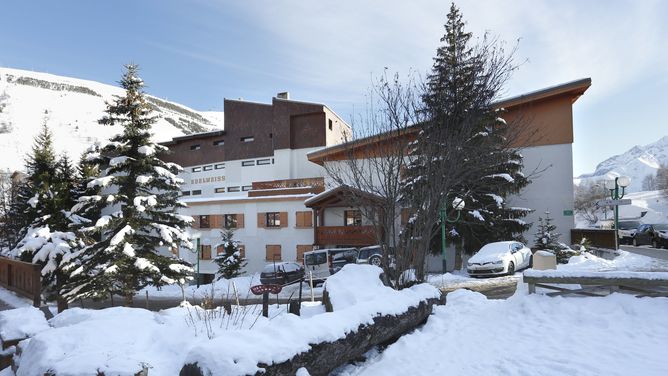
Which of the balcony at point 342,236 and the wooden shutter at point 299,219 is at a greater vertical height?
the wooden shutter at point 299,219

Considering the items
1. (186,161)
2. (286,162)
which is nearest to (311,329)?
(286,162)

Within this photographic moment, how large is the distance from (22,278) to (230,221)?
1696 centimetres

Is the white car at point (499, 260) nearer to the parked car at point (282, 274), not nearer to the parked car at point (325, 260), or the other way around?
the parked car at point (325, 260)

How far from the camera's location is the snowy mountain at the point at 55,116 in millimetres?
119213

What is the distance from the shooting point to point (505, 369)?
4.84 metres

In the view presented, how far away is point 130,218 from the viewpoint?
1620 cm

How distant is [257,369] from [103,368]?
1.21 metres

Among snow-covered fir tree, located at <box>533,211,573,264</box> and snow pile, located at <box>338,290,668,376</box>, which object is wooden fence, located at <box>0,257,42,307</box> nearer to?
snow pile, located at <box>338,290,668,376</box>

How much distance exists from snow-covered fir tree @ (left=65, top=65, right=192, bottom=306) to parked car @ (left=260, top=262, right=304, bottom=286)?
483 cm

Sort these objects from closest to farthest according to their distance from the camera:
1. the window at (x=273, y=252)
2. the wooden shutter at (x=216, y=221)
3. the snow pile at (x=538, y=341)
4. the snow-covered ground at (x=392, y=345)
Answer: the snow-covered ground at (x=392, y=345), the snow pile at (x=538, y=341), the window at (x=273, y=252), the wooden shutter at (x=216, y=221)

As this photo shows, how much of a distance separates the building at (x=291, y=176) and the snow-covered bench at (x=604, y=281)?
10094mm

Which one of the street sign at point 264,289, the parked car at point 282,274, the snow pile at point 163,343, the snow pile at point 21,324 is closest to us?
the snow pile at point 163,343

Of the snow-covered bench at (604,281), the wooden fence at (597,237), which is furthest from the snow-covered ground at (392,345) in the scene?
the wooden fence at (597,237)

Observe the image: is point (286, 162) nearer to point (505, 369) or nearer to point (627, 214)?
point (505, 369)
